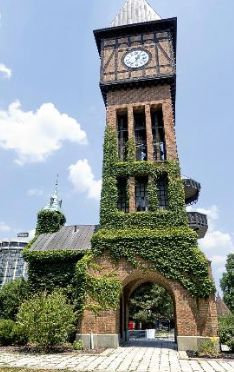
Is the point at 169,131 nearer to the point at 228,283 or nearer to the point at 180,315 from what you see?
the point at 180,315

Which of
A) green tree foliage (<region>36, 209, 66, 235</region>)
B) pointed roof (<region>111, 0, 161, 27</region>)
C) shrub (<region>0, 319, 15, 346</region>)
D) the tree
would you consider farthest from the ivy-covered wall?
the tree

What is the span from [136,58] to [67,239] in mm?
14681

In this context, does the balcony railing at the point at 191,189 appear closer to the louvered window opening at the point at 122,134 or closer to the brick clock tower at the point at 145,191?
the brick clock tower at the point at 145,191

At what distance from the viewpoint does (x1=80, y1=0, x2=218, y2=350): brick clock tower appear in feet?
53.1

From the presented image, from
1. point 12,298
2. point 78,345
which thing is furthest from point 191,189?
point 12,298

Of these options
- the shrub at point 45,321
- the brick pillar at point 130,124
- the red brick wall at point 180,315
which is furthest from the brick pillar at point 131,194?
the shrub at point 45,321

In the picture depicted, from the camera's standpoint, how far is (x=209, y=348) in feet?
46.0

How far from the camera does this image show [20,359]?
40.3ft

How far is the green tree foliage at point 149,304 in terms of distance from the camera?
30.7 meters

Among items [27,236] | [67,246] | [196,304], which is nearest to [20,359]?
[196,304]

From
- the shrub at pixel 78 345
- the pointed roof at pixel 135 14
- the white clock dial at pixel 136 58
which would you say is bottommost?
the shrub at pixel 78 345

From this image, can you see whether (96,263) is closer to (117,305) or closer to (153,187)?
(117,305)

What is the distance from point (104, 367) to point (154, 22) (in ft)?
77.6

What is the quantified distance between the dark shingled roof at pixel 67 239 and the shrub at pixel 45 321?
6.56m
